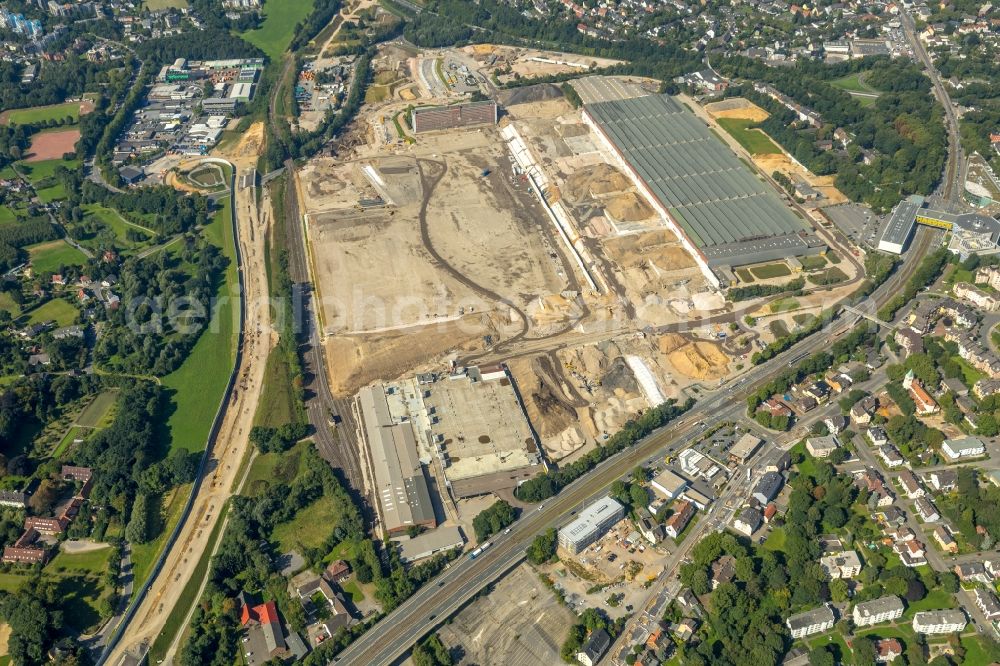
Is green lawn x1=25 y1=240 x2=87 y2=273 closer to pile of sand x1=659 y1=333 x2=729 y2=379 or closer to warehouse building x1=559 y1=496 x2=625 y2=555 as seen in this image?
warehouse building x1=559 y1=496 x2=625 y2=555

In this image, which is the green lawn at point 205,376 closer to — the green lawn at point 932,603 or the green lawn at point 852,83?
the green lawn at point 932,603

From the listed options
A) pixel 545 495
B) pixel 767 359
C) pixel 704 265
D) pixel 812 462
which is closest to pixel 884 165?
pixel 704 265

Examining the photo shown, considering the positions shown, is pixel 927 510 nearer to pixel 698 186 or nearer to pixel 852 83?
pixel 698 186

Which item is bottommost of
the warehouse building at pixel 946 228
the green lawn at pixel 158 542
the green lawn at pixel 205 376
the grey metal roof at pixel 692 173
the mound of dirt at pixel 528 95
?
the green lawn at pixel 205 376

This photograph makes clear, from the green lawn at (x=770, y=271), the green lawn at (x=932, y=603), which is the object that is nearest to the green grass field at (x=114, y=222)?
the green lawn at (x=770, y=271)

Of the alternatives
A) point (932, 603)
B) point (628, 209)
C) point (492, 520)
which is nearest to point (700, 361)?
point (628, 209)

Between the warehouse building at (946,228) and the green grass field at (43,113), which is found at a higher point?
the warehouse building at (946,228)
